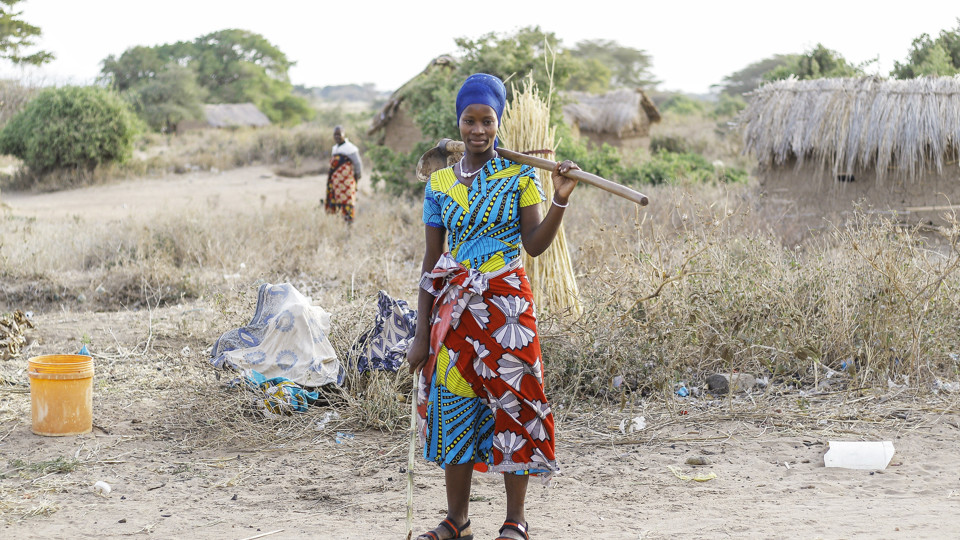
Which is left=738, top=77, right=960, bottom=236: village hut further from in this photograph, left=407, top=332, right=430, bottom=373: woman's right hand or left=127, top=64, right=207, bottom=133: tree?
left=127, top=64, right=207, bottom=133: tree

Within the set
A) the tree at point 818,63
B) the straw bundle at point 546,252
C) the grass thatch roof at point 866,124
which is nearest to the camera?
the straw bundle at point 546,252

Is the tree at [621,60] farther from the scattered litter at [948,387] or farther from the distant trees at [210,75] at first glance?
the scattered litter at [948,387]

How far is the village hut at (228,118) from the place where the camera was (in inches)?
1152

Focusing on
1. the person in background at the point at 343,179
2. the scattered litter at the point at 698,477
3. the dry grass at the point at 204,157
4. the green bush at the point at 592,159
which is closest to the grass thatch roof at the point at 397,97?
the green bush at the point at 592,159

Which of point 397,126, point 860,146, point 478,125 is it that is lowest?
point 478,125

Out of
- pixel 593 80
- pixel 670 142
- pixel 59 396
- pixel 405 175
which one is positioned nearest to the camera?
pixel 59 396

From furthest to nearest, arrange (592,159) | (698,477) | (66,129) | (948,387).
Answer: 1. (66,129)
2. (592,159)
3. (948,387)
4. (698,477)

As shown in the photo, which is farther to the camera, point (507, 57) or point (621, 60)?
point (621, 60)

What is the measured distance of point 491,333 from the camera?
2.39 metres

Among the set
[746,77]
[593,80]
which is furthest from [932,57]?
[746,77]

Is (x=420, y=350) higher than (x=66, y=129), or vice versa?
(x=66, y=129)

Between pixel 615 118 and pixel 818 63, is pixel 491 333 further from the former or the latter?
pixel 615 118

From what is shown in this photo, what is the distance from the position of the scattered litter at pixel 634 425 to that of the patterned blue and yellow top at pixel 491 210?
60.2 inches

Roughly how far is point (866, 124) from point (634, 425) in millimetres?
5369
